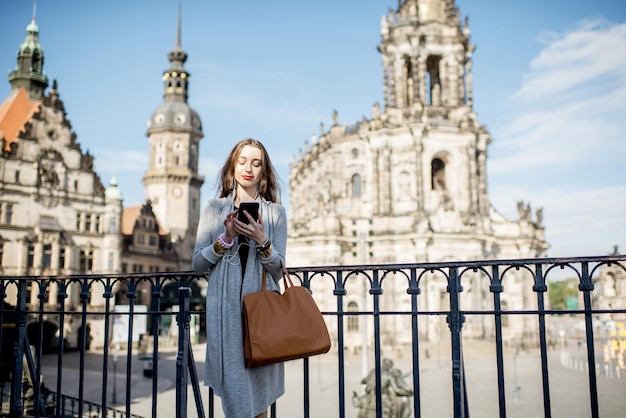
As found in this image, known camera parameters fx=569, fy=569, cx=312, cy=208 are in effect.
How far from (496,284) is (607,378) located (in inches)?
1211

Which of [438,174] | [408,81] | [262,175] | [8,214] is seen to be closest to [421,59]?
[408,81]

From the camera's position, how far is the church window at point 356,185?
50.8m

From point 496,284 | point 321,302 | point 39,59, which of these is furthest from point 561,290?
point 496,284

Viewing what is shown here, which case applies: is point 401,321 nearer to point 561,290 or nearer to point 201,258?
point 201,258

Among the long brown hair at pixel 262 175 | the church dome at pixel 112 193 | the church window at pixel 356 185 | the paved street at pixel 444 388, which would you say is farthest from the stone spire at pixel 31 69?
the long brown hair at pixel 262 175

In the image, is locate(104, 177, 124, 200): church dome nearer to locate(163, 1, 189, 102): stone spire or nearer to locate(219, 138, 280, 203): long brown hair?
locate(163, 1, 189, 102): stone spire

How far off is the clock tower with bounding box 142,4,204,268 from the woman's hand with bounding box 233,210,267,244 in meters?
58.1

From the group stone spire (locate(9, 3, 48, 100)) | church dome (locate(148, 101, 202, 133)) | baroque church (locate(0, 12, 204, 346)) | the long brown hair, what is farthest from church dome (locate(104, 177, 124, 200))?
the long brown hair

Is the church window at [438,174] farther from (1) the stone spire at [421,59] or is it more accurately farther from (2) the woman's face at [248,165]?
(2) the woman's face at [248,165]

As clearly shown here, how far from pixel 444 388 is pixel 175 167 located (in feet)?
148

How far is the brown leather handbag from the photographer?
3643mm

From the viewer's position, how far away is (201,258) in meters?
3.96


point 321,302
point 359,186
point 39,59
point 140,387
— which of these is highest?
point 39,59

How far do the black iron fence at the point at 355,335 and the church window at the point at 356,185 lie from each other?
35.1 feet
